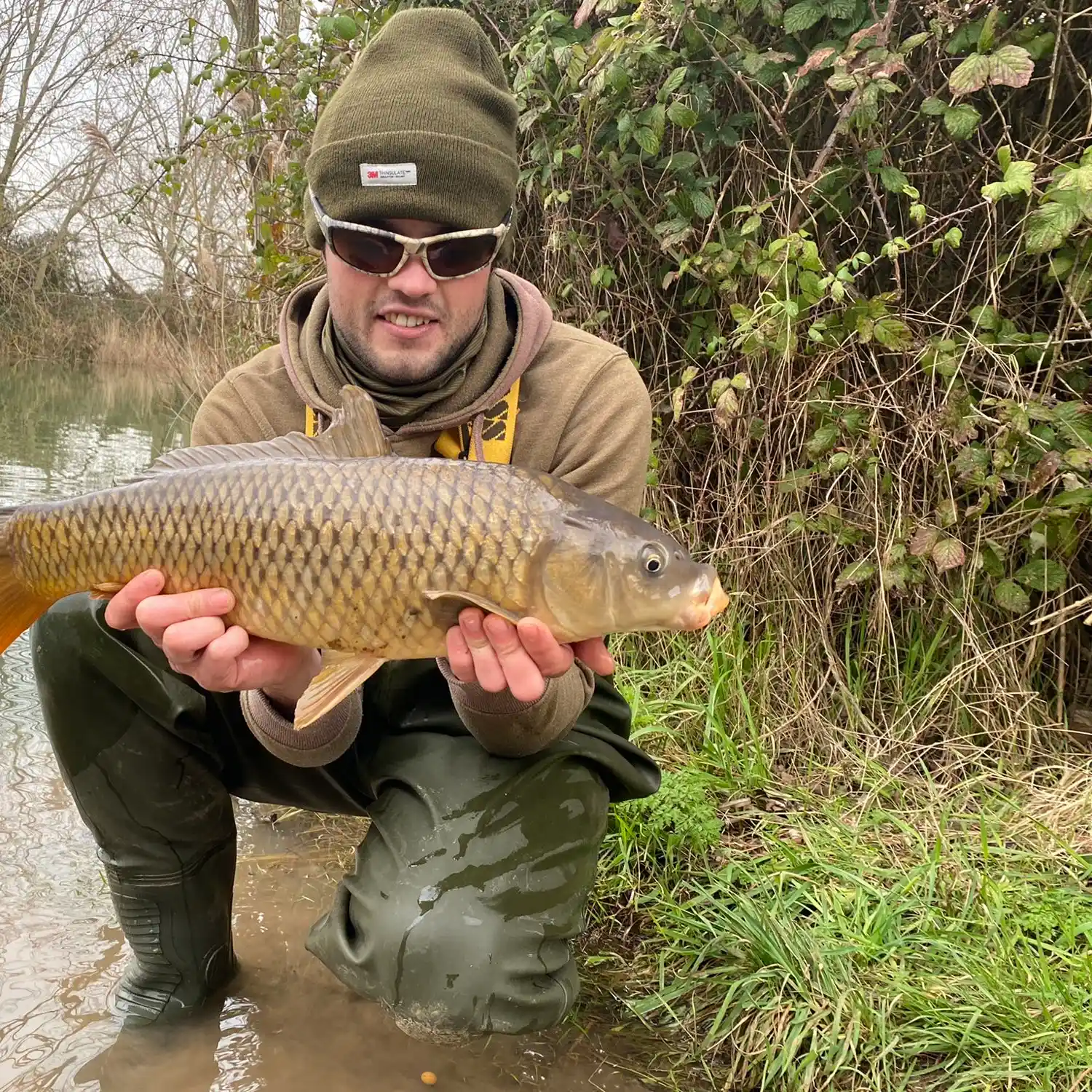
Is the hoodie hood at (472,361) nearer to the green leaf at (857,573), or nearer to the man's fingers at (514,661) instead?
the man's fingers at (514,661)

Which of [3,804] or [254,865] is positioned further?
[3,804]

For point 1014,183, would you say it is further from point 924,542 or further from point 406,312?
point 406,312

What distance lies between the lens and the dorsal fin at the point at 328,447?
119 centimetres

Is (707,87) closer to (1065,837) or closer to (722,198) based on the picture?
(722,198)

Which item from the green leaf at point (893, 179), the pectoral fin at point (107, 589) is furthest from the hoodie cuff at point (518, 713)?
the green leaf at point (893, 179)

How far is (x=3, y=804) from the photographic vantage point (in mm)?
2074

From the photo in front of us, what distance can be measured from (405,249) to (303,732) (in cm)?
76

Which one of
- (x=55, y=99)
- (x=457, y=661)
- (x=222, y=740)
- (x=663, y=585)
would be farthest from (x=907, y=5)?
(x=55, y=99)

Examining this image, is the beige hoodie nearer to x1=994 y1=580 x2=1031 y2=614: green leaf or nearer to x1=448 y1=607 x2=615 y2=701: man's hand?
x1=448 y1=607 x2=615 y2=701: man's hand

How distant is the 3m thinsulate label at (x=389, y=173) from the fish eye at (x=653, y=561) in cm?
79

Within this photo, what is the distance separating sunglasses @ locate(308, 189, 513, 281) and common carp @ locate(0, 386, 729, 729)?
1.30 feet

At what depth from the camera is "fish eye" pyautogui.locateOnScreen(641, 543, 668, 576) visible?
1.12m

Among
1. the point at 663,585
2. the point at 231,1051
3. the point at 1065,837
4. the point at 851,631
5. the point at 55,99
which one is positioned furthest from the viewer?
the point at 55,99

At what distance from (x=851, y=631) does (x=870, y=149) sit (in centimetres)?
111
